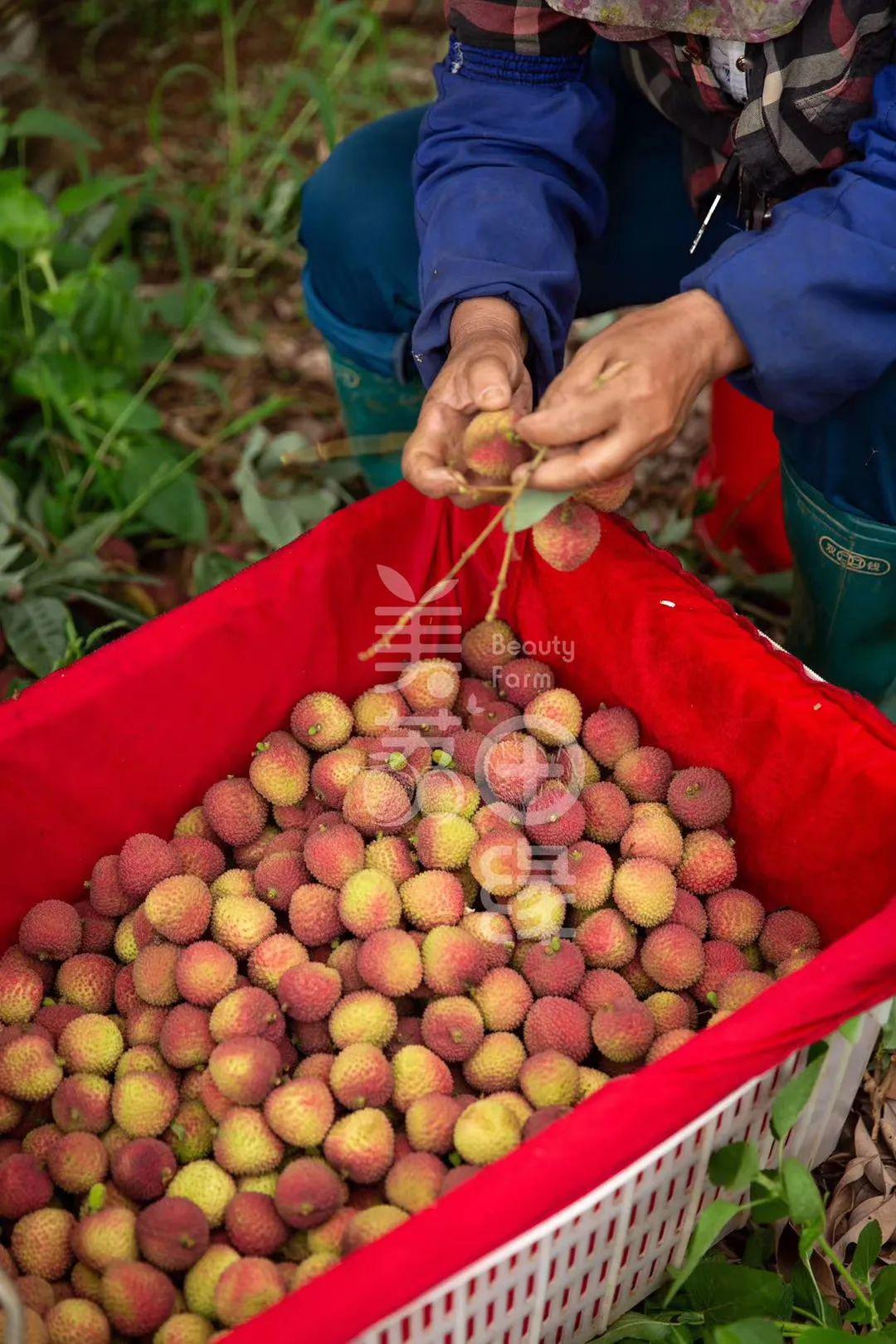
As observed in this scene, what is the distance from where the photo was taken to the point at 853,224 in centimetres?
135

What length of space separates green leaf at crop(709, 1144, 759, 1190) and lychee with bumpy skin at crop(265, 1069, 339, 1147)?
0.40 m

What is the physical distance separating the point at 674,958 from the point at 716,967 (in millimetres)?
58

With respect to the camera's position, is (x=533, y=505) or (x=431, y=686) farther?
(x=431, y=686)

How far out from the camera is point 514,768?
5.22 ft

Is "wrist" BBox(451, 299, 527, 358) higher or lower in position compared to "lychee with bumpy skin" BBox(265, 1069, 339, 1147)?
higher

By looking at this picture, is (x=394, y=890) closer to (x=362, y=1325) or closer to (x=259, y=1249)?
(x=259, y=1249)

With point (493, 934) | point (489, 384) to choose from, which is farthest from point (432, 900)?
point (489, 384)

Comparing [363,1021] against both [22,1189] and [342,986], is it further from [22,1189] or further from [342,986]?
[22,1189]

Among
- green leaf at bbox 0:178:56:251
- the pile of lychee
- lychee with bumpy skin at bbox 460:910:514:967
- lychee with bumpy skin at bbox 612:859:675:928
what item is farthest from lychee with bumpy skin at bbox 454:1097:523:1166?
green leaf at bbox 0:178:56:251

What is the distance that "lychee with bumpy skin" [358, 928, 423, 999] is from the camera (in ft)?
4.59

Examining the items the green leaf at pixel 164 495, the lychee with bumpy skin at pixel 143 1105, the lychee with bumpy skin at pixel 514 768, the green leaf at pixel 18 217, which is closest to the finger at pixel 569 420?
the lychee with bumpy skin at pixel 514 768

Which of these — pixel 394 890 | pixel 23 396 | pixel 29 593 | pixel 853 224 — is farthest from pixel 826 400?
pixel 23 396

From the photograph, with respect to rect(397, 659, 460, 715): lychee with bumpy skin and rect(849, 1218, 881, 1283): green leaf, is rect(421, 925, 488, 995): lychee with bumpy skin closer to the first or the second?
rect(397, 659, 460, 715): lychee with bumpy skin

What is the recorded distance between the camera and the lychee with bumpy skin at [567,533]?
1.37m
